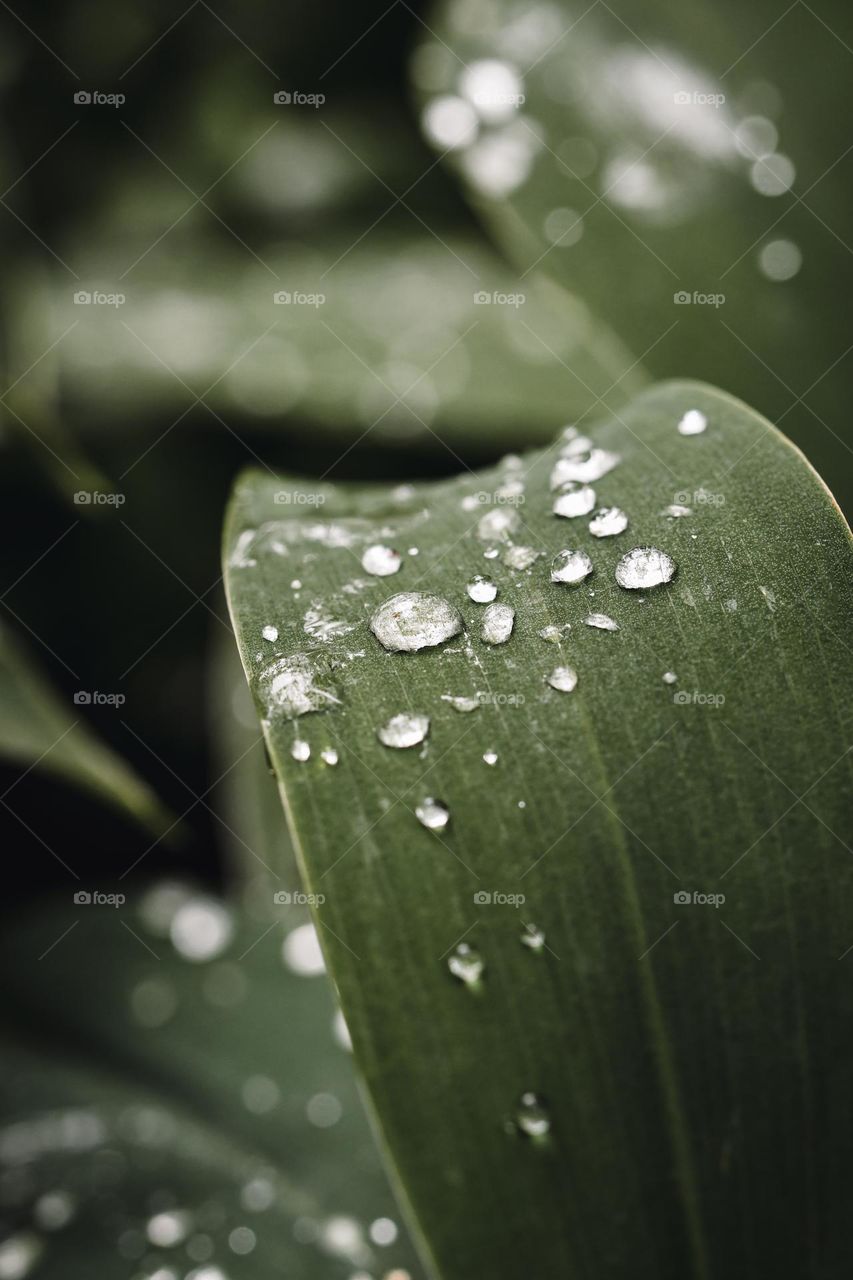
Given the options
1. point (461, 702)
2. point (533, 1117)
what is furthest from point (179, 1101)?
point (461, 702)

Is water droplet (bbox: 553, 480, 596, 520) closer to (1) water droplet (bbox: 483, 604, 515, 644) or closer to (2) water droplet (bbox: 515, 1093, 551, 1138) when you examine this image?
(1) water droplet (bbox: 483, 604, 515, 644)

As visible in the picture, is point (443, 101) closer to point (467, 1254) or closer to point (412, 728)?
point (412, 728)

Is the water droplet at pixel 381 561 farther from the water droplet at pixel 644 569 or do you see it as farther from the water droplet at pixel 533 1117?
the water droplet at pixel 533 1117

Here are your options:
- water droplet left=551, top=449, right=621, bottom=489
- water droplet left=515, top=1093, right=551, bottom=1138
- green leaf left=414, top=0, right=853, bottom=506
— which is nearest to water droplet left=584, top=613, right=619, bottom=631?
water droplet left=551, top=449, right=621, bottom=489

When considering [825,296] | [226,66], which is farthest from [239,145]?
[825,296]

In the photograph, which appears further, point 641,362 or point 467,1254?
point 641,362

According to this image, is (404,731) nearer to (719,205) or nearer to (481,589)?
(481,589)
